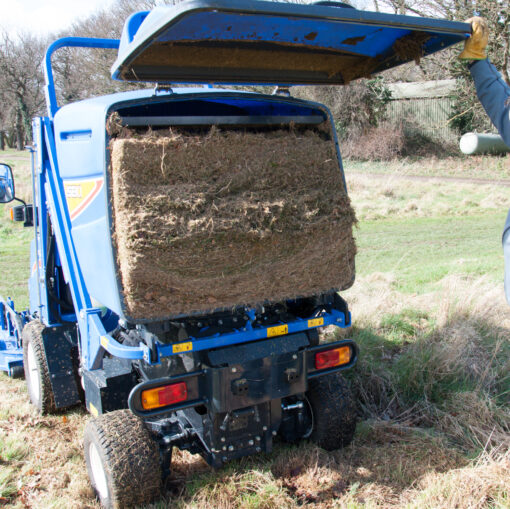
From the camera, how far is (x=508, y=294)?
3014mm

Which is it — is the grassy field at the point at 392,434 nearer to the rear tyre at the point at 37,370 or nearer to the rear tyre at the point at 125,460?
the rear tyre at the point at 37,370

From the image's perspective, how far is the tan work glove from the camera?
111 inches

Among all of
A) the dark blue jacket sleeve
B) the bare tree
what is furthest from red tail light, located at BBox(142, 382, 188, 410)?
the bare tree

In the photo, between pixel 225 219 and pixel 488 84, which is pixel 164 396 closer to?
pixel 225 219

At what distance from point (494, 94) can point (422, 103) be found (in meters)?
27.0

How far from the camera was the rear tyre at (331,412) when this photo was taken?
11.4 feet

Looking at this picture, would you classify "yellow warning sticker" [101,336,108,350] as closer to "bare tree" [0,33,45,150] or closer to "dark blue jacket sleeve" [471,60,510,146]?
"dark blue jacket sleeve" [471,60,510,146]

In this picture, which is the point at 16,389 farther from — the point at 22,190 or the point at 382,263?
the point at 22,190

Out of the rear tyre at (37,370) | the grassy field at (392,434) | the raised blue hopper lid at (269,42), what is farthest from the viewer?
the rear tyre at (37,370)

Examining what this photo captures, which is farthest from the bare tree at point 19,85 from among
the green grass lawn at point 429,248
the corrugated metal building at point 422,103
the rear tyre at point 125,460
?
the rear tyre at point 125,460

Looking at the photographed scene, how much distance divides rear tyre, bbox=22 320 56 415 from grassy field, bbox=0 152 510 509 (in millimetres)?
114

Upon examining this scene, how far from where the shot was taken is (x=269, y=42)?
2.88m

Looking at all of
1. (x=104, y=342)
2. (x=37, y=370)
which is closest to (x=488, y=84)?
(x=104, y=342)

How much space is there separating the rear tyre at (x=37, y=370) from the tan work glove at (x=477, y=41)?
11.2ft
